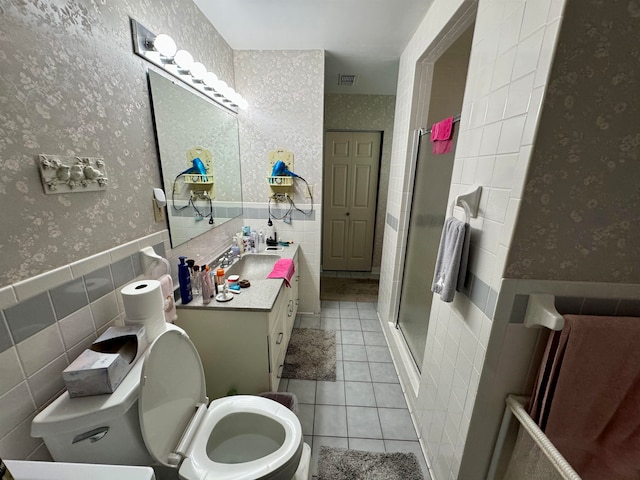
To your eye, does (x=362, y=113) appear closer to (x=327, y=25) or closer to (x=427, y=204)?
(x=327, y=25)

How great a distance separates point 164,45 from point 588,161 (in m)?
1.66

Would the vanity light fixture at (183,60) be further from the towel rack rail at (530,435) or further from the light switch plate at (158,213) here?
the towel rack rail at (530,435)

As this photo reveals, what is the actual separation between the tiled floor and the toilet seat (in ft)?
1.59

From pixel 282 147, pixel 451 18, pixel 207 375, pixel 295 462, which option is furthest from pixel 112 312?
pixel 451 18

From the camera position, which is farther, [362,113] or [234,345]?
[362,113]

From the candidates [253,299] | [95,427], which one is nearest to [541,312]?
[253,299]

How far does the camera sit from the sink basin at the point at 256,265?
215 cm

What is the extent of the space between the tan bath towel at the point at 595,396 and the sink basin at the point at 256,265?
179cm

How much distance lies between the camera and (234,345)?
1.46 metres

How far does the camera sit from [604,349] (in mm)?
796

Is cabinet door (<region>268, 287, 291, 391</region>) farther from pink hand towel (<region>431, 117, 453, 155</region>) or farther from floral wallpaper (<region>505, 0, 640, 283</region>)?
pink hand towel (<region>431, 117, 453, 155</region>)

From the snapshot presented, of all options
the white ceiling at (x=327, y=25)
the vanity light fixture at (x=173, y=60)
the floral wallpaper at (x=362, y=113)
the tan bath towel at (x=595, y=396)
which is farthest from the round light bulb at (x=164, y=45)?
the floral wallpaper at (x=362, y=113)

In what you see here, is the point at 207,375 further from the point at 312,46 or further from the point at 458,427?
the point at 312,46

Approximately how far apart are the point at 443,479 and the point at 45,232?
6.01 feet
